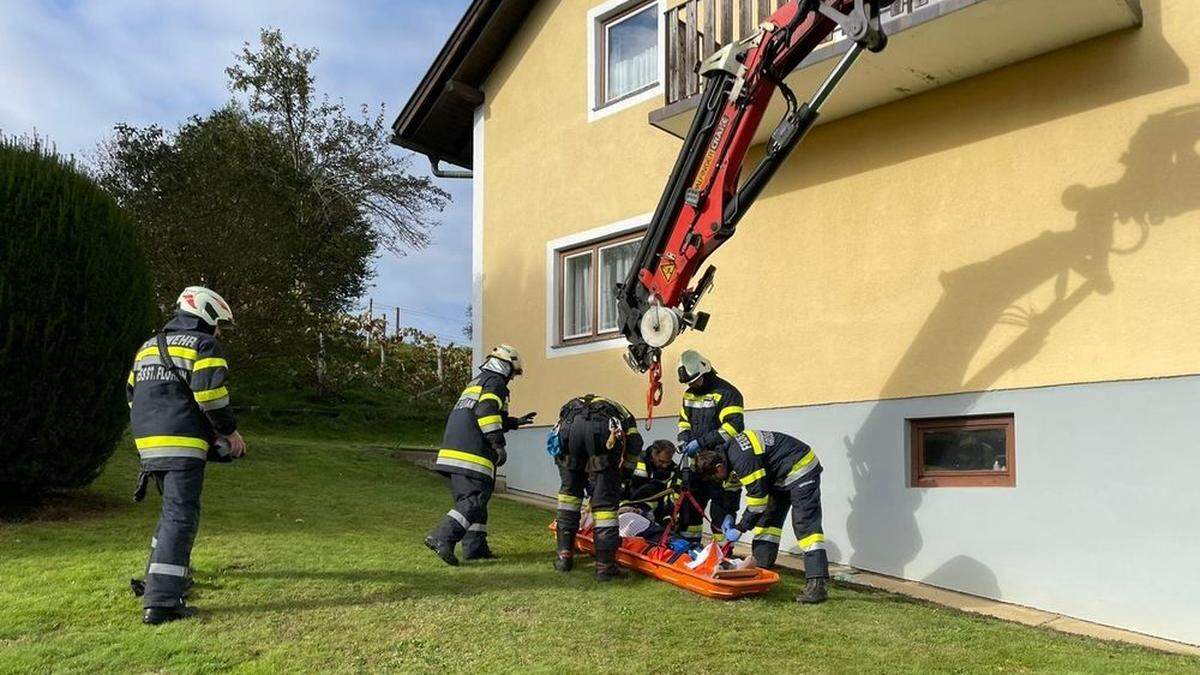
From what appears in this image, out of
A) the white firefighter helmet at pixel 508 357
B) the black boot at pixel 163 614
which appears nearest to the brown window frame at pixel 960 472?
the white firefighter helmet at pixel 508 357

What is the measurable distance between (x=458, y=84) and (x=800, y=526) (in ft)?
31.4

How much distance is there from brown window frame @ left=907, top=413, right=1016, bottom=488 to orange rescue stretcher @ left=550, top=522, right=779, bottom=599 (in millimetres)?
2377

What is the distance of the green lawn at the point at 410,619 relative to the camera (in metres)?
5.79

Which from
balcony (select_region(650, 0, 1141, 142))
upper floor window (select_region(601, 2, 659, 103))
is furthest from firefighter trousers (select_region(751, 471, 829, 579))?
upper floor window (select_region(601, 2, 659, 103))

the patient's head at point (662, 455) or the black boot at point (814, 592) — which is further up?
the patient's head at point (662, 455)

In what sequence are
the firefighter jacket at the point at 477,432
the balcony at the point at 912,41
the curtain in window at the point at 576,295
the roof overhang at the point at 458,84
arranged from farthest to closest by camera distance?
the roof overhang at the point at 458,84 < the curtain in window at the point at 576,295 < the firefighter jacket at the point at 477,432 < the balcony at the point at 912,41

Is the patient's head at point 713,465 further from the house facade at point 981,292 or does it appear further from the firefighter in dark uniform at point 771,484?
the house facade at point 981,292

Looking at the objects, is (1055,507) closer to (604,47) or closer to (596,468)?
(596,468)

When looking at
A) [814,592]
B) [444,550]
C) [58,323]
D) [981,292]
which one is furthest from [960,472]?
[58,323]

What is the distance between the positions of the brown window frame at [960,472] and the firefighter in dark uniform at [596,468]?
9.38 feet

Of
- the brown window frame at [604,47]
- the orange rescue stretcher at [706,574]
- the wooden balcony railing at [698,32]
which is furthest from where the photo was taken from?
the brown window frame at [604,47]

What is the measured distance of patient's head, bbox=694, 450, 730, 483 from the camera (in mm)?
8320

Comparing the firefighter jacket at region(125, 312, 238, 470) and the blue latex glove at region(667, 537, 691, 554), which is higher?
the firefighter jacket at region(125, 312, 238, 470)

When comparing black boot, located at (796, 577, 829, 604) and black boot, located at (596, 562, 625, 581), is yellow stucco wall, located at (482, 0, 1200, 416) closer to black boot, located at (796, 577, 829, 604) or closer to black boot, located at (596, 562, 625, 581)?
black boot, located at (796, 577, 829, 604)
